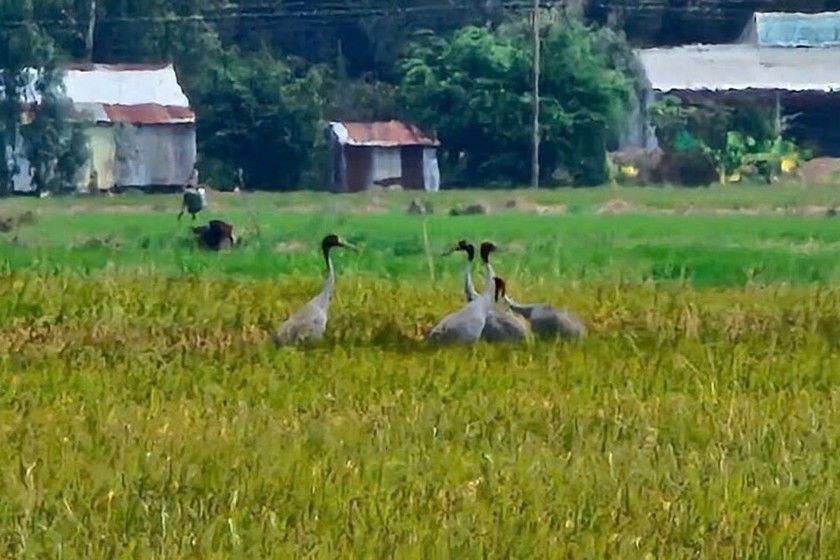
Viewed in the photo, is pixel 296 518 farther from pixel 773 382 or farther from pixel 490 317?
pixel 490 317

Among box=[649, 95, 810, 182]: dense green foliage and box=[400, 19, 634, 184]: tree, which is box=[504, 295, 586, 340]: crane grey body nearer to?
box=[400, 19, 634, 184]: tree

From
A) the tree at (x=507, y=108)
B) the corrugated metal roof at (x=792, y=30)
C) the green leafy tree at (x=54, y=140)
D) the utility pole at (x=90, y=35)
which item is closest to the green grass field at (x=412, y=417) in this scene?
the green leafy tree at (x=54, y=140)

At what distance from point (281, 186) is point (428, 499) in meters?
10.8

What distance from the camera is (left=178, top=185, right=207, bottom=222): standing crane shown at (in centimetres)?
1546

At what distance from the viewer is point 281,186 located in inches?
620

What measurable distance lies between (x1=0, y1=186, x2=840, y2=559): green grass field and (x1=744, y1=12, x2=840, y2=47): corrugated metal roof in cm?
408

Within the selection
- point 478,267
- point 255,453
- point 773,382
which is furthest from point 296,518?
point 478,267

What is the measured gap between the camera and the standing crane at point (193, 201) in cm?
1546

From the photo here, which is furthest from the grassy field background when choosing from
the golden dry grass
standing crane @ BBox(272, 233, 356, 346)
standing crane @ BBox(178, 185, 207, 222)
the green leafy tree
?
standing crane @ BBox(272, 233, 356, 346)

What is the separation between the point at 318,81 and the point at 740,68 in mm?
3354

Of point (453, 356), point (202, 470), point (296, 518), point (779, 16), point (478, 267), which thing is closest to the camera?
point (296, 518)

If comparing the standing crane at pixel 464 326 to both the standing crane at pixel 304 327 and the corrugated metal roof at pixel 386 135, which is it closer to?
the standing crane at pixel 304 327

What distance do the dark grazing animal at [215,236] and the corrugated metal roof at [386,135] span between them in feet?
5.38

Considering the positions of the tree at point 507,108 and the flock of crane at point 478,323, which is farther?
the tree at point 507,108
